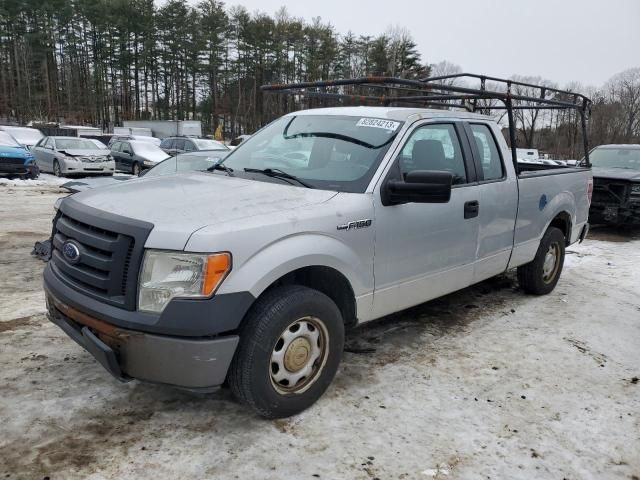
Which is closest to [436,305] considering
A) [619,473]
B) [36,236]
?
[619,473]

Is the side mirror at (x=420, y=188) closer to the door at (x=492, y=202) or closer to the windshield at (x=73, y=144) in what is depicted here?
the door at (x=492, y=202)

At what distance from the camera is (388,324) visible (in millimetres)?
4758

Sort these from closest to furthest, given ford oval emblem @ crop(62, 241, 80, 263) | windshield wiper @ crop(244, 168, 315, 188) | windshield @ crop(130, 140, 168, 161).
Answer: ford oval emblem @ crop(62, 241, 80, 263) → windshield wiper @ crop(244, 168, 315, 188) → windshield @ crop(130, 140, 168, 161)

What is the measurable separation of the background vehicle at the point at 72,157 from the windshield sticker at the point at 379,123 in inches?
637

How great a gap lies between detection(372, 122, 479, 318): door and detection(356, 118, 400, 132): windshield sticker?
0.45 ft

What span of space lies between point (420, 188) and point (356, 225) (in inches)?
18.8

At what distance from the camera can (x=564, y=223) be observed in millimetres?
6012

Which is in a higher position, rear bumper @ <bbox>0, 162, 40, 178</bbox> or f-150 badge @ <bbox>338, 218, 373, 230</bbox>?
f-150 badge @ <bbox>338, 218, 373, 230</bbox>

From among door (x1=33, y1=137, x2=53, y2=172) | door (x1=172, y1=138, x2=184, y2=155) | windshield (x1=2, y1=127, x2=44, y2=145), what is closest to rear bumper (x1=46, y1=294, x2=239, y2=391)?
door (x1=33, y1=137, x2=53, y2=172)

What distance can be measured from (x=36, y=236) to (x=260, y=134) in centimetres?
543

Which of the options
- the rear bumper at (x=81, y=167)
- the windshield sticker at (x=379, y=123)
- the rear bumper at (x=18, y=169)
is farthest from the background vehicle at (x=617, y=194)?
the rear bumper at (x=18, y=169)

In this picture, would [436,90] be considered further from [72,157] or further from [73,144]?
[73,144]

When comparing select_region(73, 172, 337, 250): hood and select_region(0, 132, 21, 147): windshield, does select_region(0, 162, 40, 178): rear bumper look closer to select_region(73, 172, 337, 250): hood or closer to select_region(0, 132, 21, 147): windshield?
select_region(0, 132, 21, 147): windshield

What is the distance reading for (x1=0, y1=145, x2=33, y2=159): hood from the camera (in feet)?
50.5
